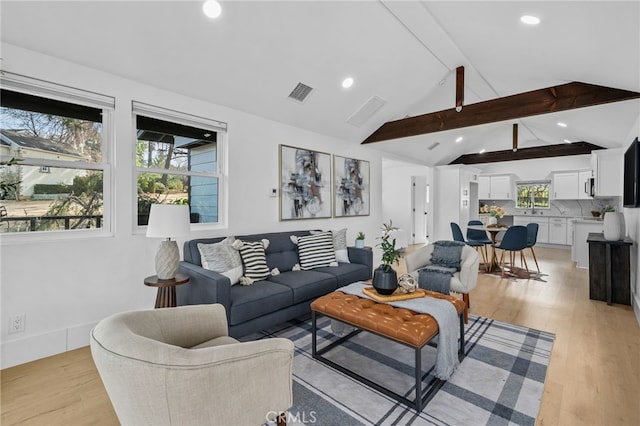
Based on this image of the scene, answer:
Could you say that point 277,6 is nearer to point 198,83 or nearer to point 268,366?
point 198,83

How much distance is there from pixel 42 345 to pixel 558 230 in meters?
10.2

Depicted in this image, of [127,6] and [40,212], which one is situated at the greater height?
[127,6]

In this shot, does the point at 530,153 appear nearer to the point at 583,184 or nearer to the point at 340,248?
the point at 583,184

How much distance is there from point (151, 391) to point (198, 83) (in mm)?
2898

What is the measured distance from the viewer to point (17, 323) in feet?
7.49

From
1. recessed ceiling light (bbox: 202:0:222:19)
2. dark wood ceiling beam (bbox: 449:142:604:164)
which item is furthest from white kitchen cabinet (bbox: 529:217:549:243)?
recessed ceiling light (bbox: 202:0:222:19)

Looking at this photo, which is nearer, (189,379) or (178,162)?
(189,379)

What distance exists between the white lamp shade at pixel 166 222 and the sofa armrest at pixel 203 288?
406 mm

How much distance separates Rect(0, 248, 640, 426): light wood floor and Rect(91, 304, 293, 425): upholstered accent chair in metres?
0.94

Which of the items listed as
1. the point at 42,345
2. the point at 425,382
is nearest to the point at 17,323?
the point at 42,345

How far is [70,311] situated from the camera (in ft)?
8.23

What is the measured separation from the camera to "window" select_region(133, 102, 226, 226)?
300 cm

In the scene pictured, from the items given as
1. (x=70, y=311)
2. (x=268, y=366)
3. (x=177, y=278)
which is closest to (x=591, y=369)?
(x=268, y=366)

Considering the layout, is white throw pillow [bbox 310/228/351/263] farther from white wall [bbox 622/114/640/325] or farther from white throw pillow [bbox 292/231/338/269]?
white wall [bbox 622/114/640/325]
